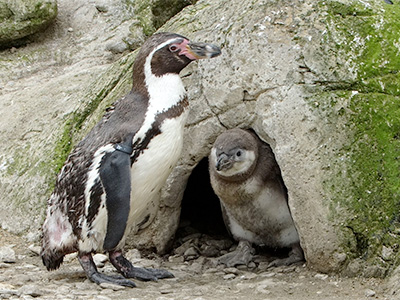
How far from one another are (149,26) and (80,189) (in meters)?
3.61

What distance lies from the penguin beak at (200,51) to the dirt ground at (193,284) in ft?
4.25

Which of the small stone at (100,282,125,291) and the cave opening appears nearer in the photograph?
the small stone at (100,282,125,291)

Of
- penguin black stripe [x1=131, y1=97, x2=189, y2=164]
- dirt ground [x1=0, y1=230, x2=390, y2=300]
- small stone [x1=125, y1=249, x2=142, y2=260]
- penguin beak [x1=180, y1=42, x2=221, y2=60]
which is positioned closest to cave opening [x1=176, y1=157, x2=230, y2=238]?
small stone [x1=125, y1=249, x2=142, y2=260]

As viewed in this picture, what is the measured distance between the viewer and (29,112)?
542 centimetres

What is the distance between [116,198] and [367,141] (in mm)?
1390

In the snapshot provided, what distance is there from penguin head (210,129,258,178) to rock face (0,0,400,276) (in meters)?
0.11

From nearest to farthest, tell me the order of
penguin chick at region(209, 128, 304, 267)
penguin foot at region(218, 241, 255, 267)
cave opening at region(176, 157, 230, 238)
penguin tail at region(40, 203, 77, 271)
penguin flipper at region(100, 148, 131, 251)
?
penguin flipper at region(100, 148, 131, 251), penguin tail at region(40, 203, 77, 271), penguin chick at region(209, 128, 304, 267), penguin foot at region(218, 241, 255, 267), cave opening at region(176, 157, 230, 238)

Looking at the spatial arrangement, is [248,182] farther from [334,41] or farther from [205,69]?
[334,41]

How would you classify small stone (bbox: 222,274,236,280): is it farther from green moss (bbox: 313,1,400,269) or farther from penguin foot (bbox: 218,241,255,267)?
green moss (bbox: 313,1,400,269)

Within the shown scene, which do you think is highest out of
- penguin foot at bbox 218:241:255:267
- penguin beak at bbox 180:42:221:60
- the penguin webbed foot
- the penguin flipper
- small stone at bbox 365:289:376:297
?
penguin beak at bbox 180:42:221:60

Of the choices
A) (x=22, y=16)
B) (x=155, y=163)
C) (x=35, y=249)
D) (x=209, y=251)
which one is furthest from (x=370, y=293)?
(x=22, y=16)

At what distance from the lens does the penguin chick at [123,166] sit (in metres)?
3.54

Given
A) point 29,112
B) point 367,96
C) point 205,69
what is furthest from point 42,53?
point 367,96

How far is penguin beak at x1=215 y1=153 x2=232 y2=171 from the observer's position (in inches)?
161
